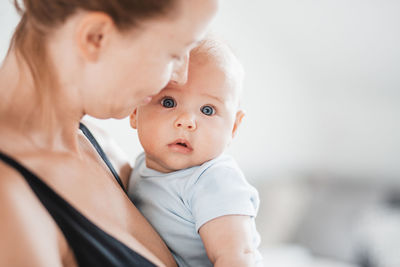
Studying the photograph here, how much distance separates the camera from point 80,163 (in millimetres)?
824

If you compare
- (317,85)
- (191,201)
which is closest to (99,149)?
(191,201)

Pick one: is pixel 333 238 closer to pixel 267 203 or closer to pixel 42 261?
pixel 267 203

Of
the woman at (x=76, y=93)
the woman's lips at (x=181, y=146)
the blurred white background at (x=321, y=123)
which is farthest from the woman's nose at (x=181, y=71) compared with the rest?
the blurred white background at (x=321, y=123)

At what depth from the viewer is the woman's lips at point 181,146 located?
948 mm

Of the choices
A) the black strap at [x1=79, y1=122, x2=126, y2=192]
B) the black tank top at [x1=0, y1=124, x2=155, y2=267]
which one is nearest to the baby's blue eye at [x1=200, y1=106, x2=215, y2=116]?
the black strap at [x1=79, y1=122, x2=126, y2=192]

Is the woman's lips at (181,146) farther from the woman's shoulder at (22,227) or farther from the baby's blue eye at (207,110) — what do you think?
the woman's shoulder at (22,227)

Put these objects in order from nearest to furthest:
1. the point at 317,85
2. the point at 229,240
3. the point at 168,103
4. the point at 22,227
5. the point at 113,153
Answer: the point at 22,227 < the point at 229,240 < the point at 168,103 < the point at 113,153 < the point at 317,85

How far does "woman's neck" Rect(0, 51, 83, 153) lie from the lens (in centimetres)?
72

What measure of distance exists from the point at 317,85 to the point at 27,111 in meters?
3.55

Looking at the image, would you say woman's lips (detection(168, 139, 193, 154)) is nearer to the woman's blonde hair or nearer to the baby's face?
the baby's face

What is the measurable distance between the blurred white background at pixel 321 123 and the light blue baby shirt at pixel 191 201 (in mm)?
1805

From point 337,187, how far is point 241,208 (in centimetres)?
322

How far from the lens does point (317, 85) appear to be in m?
4.01

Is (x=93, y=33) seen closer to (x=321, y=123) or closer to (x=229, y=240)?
(x=229, y=240)
